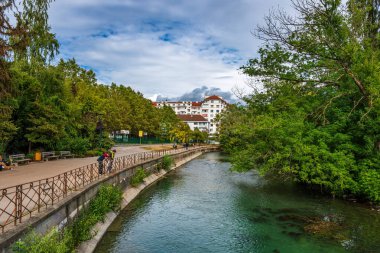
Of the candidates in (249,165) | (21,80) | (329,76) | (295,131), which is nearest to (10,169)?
(21,80)

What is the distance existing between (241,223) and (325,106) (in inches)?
432

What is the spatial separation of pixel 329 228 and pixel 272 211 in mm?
4010

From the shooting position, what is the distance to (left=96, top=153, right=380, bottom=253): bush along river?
1394 centimetres

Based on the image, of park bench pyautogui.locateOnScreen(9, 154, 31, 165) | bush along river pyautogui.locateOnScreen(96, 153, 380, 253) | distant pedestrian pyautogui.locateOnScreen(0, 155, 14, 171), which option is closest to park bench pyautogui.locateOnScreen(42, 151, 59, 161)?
park bench pyautogui.locateOnScreen(9, 154, 31, 165)

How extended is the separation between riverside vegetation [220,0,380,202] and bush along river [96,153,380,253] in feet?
7.69

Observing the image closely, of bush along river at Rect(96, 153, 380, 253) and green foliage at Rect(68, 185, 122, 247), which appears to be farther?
bush along river at Rect(96, 153, 380, 253)

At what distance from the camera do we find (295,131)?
73.8 feet

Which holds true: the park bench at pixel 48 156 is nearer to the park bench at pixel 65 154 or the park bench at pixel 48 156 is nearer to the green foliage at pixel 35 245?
the park bench at pixel 65 154

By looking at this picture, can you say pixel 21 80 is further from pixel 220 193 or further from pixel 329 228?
pixel 329 228

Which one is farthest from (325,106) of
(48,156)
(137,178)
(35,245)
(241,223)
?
(48,156)

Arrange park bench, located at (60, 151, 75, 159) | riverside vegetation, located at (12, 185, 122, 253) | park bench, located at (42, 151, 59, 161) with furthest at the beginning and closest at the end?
park bench, located at (60, 151, 75, 159) → park bench, located at (42, 151, 59, 161) → riverside vegetation, located at (12, 185, 122, 253)

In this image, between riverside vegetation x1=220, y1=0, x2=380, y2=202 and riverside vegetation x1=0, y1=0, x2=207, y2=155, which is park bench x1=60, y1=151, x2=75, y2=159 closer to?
riverside vegetation x1=0, y1=0, x2=207, y2=155

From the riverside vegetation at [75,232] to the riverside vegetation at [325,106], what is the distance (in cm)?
1142

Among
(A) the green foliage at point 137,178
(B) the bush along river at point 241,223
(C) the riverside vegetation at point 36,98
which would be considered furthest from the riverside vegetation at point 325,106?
(C) the riverside vegetation at point 36,98
